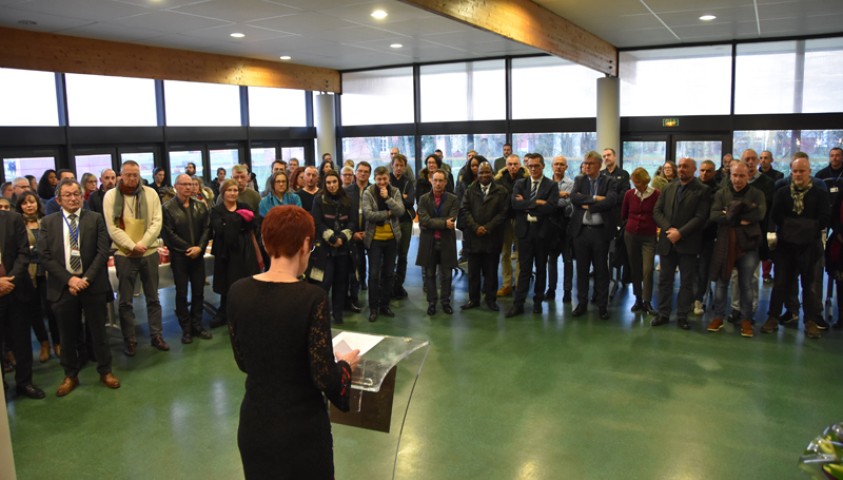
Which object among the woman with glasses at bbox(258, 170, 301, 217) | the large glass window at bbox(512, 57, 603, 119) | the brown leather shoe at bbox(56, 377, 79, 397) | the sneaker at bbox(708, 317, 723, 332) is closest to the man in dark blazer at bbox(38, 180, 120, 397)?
the brown leather shoe at bbox(56, 377, 79, 397)

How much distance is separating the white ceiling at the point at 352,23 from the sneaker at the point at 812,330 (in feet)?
12.4

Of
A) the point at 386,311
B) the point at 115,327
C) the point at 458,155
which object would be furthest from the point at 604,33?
the point at 115,327

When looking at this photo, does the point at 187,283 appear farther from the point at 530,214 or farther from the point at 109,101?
the point at 109,101

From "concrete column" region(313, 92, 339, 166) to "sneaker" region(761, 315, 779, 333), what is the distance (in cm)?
985

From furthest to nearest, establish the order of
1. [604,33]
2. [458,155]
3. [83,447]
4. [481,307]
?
[458,155] → [604,33] → [481,307] → [83,447]

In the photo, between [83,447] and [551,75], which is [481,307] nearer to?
[83,447]

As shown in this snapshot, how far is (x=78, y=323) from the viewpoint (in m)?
4.96

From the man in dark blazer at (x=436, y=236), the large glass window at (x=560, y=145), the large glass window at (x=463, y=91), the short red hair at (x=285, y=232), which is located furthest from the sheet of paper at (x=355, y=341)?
the large glass window at (x=463, y=91)

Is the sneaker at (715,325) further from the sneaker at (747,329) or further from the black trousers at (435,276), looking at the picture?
the black trousers at (435,276)

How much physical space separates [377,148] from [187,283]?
8.11 metres

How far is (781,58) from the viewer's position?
1010 cm

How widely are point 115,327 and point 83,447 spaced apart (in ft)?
8.66

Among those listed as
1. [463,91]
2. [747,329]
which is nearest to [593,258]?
[747,329]

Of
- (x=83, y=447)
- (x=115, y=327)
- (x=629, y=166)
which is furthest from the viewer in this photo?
(x=629, y=166)
